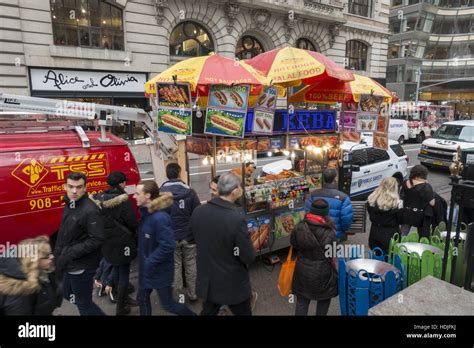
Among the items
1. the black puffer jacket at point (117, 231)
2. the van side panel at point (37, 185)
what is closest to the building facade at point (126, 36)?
the van side panel at point (37, 185)

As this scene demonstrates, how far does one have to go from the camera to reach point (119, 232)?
4234mm

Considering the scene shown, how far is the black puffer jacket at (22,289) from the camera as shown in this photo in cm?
251

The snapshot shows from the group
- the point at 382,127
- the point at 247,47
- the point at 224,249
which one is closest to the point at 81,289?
the point at 224,249

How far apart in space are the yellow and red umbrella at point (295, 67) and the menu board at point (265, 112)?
24 centimetres

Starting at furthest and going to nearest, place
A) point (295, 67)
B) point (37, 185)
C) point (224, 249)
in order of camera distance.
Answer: point (295, 67), point (37, 185), point (224, 249)

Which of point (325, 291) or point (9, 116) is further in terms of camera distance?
point (9, 116)

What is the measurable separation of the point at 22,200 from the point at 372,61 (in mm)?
33231

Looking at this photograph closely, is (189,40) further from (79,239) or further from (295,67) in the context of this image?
(79,239)

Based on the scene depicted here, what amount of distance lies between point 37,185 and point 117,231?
5.78 feet

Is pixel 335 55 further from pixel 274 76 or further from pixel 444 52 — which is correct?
pixel 444 52

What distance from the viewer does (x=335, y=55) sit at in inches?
1118

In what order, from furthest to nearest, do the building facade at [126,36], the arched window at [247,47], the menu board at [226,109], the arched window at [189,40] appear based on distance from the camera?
1. the arched window at [247,47]
2. the arched window at [189,40]
3. the building facade at [126,36]
4. the menu board at [226,109]

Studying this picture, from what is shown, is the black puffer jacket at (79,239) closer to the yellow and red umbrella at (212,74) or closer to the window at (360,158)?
the yellow and red umbrella at (212,74)

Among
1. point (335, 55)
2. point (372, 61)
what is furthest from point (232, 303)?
point (372, 61)
